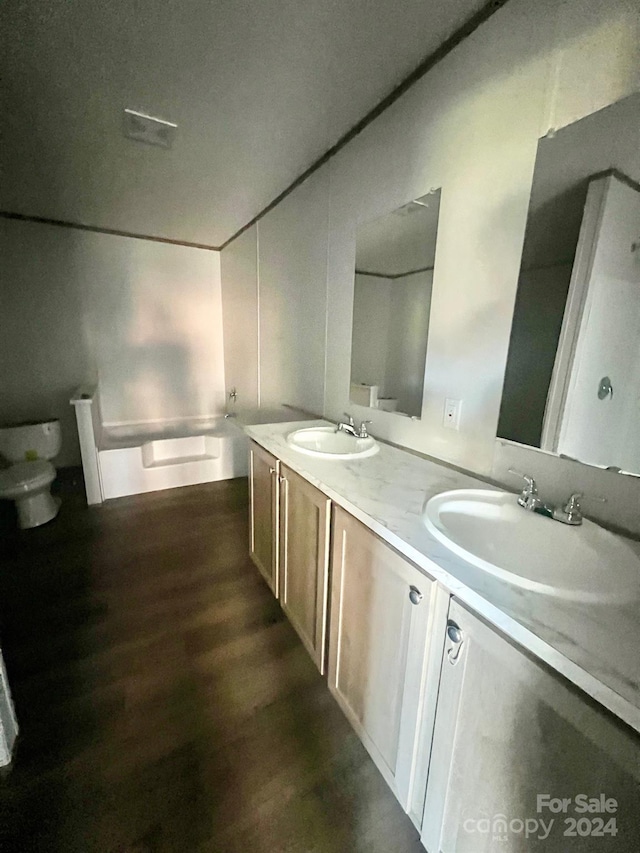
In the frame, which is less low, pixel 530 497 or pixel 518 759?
pixel 530 497

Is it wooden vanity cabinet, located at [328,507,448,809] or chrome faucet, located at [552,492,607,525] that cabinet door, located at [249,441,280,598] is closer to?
wooden vanity cabinet, located at [328,507,448,809]

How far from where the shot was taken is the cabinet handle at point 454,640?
26.9 inches

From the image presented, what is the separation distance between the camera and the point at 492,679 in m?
0.62

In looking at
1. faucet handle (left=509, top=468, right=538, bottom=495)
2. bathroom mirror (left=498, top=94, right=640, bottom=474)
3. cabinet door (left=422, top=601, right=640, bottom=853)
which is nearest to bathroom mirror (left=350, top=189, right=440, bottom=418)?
bathroom mirror (left=498, top=94, right=640, bottom=474)

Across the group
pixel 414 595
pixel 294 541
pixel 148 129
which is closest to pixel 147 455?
pixel 294 541

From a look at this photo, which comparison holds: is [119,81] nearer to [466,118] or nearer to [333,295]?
[333,295]

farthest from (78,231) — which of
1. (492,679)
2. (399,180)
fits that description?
(492,679)

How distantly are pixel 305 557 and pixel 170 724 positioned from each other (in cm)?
73

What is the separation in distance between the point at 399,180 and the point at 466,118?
340mm

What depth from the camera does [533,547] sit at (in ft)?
2.92

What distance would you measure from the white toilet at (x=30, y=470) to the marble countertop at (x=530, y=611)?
Answer: 7.84ft

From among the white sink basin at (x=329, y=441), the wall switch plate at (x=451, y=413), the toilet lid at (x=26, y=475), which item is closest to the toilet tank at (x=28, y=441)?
the toilet lid at (x=26, y=475)

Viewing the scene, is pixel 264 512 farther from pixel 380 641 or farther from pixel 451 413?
pixel 451 413

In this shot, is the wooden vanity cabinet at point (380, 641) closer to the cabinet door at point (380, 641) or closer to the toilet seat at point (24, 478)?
the cabinet door at point (380, 641)
